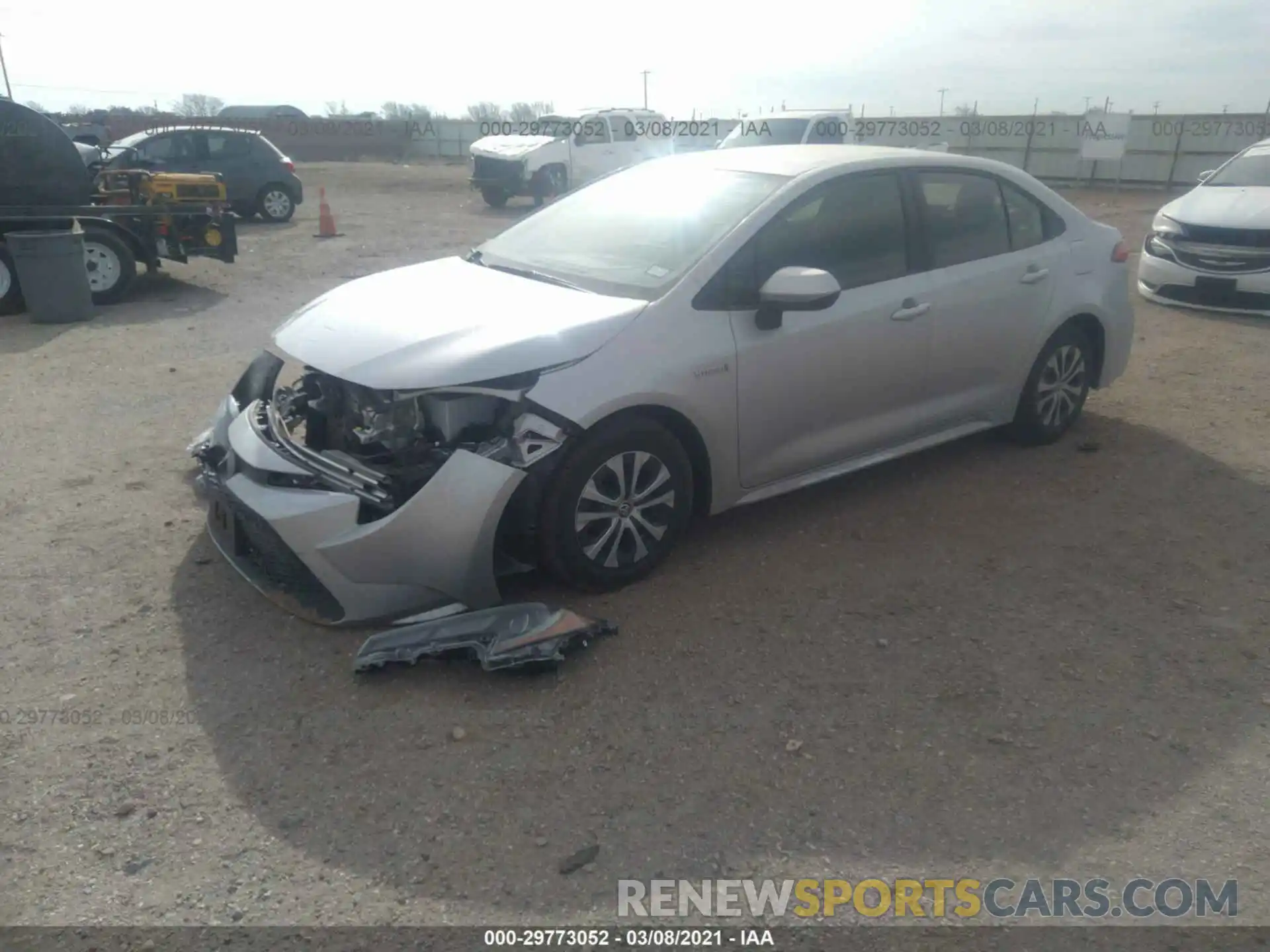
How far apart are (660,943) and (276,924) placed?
975 mm

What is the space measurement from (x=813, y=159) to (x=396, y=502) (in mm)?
2697

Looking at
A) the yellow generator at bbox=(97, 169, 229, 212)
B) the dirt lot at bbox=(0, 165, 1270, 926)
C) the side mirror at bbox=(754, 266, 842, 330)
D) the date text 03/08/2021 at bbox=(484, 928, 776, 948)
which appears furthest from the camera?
the yellow generator at bbox=(97, 169, 229, 212)

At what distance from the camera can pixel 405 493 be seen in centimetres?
359

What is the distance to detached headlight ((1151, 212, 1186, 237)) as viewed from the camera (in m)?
9.72

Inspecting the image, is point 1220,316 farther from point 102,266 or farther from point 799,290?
point 102,266

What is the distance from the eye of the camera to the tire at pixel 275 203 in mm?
16984

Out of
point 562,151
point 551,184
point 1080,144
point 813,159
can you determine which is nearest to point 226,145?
point 551,184

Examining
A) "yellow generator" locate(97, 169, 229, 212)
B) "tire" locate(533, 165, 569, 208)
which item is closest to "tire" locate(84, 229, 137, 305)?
"yellow generator" locate(97, 169, 229, 212)

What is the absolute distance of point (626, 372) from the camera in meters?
3.83

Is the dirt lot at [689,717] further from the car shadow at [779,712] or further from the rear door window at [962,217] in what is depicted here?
the rear door window at [962,217]

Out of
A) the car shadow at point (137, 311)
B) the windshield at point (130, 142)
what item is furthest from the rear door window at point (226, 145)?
the car shadow at point (137, 311)

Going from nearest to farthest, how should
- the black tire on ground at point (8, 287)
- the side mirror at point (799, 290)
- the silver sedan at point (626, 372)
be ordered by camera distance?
the silver sedan at point (626, 372), the side mirror at point (799, 290), the black tire on ground at point (8, 287)

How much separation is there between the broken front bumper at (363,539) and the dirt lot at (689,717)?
0.21 metres

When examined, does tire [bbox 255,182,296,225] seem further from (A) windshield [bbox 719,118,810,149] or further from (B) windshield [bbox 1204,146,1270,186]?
(B) windshield [bbox 1204,146,1270,186]
